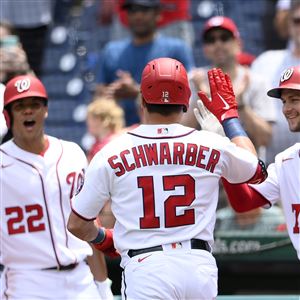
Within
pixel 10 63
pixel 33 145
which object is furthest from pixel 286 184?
pixel 10 63

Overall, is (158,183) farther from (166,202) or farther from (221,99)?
(221,99)

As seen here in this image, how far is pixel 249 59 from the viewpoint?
9180mm

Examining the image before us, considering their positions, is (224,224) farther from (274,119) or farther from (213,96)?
(213,96)

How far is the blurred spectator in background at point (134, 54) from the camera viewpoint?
850 cm

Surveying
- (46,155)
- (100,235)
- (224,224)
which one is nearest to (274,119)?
(224,224)

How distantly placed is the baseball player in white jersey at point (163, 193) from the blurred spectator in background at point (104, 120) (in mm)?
3273

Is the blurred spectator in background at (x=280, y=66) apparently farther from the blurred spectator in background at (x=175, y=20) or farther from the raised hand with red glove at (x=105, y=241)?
the raised hand with red glove at (x=105, y=241)

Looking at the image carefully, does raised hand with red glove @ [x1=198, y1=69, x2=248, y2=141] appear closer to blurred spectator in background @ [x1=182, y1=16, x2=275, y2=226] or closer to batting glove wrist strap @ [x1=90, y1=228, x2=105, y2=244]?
batting glove wrist strap @ [x1=90, y1=228, x2=105, y2=244]

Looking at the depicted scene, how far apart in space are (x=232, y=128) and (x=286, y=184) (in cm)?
48

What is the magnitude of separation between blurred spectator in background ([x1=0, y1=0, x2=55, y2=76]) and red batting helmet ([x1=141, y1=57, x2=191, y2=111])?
5.07m

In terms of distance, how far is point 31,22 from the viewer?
32.5 feet

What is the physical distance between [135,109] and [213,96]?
3632mm

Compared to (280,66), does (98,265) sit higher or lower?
lower

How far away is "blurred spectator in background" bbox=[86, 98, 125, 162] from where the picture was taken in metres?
8.16
